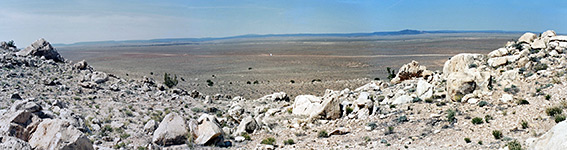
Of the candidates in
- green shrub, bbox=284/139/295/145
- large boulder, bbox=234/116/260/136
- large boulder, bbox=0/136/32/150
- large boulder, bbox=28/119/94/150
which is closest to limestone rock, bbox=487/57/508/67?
green shrub, bbox=284/139/295/145

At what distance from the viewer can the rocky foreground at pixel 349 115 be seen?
32.4 feet

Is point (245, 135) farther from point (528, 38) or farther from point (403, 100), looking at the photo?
point (528, 38)

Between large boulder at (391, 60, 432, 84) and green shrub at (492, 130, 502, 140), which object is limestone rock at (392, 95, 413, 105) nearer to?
green shrub at (492, 130, 502, 140)

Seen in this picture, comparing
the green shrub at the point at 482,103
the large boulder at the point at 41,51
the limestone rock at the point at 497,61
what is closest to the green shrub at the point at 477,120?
the green shrub at the point at 482,103

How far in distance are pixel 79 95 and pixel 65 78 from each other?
399 centimetres

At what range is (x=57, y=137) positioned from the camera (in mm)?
7535

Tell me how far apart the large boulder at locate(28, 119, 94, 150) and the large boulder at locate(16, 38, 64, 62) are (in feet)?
72.5

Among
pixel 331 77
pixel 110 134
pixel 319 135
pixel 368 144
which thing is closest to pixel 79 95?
pixel 110 134

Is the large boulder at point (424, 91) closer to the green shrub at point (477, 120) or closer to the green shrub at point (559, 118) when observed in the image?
the green shrub at point (477, 120)

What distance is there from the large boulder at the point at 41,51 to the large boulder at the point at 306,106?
2045cm

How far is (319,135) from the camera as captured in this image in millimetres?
12969

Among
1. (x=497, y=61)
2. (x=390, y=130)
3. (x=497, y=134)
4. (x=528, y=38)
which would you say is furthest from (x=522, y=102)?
(x=528, y=38)

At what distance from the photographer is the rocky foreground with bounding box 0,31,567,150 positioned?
9.88 meters

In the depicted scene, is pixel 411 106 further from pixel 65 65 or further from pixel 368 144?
pixel 65 65
